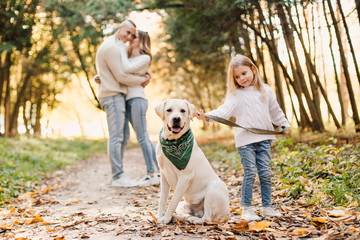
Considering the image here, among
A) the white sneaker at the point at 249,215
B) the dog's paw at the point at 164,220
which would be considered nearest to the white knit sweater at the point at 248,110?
the white sneaker at the point at 249,215

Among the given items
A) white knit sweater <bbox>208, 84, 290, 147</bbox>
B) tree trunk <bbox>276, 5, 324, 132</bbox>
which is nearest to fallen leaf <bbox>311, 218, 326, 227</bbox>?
white knit sweater <bbox>208, 84, 290, 147</bbox>

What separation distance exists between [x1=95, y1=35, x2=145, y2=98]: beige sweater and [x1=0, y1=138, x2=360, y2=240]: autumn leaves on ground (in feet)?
5.61

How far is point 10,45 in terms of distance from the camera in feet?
30.8

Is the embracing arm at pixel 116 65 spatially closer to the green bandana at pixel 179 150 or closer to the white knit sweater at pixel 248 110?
the white knit sweater at pixel 248 110

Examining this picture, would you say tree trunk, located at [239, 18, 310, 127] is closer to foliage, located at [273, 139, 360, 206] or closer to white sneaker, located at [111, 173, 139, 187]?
foliage, located at [273, 139, 360, 206]

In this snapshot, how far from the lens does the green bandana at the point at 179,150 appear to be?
10.5 ft

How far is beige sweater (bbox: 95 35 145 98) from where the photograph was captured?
530 cm

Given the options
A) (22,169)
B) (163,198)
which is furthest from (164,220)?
(22,169)

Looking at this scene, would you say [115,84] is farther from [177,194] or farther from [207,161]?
[177,194]

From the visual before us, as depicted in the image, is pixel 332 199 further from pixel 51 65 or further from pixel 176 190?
pixel 51 65

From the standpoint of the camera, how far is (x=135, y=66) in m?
5.37

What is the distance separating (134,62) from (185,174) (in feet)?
9.26

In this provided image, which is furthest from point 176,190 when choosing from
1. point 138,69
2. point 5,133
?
point 5,133

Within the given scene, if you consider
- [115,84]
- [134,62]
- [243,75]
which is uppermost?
[134,62]
